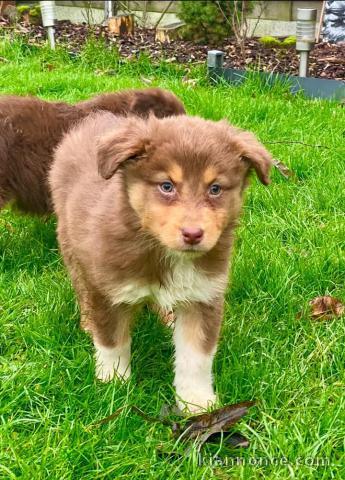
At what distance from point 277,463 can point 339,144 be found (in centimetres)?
362

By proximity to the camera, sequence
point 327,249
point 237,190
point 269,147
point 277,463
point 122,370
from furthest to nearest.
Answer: point 269,147 → point 327,249 → point 122,370 → point 237,190 → point 277,463

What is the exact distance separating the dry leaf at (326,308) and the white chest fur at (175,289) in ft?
2.68

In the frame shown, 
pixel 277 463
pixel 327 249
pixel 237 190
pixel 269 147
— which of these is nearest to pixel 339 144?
pixel 269 147

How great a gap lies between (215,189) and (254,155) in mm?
246

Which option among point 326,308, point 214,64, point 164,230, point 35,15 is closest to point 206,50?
point 214,64

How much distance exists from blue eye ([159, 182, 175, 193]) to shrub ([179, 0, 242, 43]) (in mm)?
7258

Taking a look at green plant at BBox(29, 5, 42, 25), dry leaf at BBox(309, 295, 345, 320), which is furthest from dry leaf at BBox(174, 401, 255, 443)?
green plant at BBox(29, 5, 42, 25)

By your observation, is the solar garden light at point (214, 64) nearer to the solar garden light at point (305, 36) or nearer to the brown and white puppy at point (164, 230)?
the solar garden light at point (305, 36)

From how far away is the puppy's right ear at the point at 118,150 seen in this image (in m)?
2.69

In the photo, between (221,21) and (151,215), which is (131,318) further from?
(221,21)

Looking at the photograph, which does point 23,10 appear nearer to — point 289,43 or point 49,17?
point 49,17

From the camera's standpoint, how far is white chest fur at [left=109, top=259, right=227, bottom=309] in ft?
9.62

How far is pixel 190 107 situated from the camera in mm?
6266

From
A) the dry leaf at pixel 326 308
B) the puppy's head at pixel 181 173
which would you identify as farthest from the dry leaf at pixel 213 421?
the dry leaf at pixel 326 308
